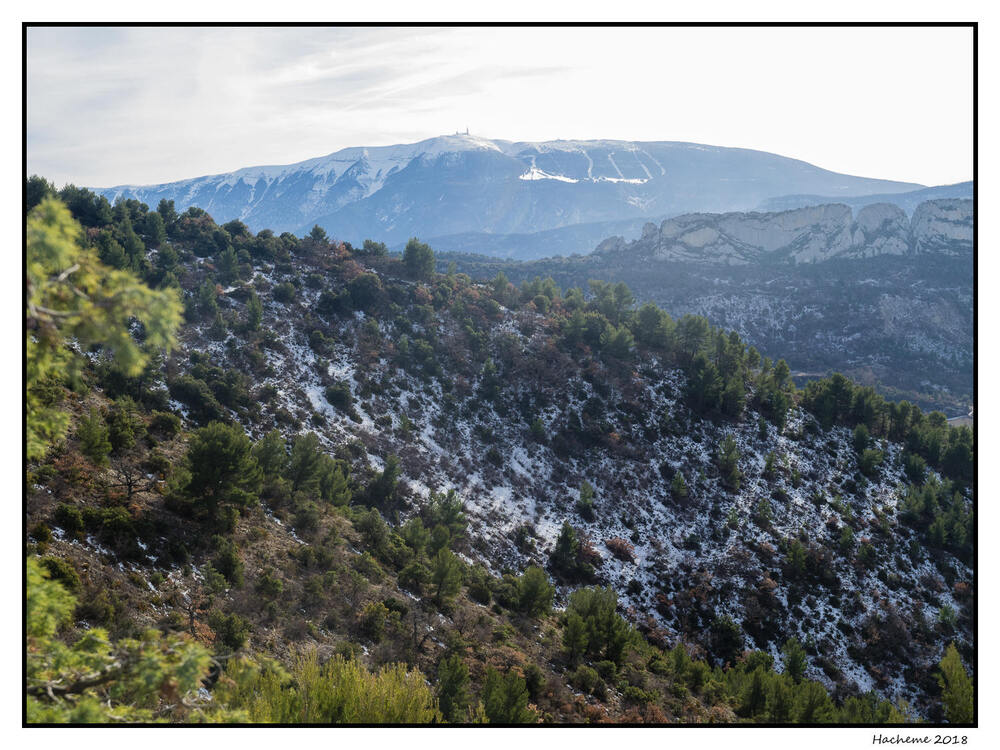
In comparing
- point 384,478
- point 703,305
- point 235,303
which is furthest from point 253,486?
point 703,305

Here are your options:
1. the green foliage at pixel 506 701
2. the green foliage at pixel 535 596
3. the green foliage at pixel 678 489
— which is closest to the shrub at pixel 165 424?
the green foliage at pixel 535 596

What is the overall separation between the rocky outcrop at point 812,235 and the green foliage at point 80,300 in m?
177

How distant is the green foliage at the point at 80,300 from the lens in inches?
198

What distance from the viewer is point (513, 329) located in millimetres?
53531

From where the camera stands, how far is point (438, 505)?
102ft

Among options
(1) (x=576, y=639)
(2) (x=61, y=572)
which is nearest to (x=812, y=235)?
(1) (x=576, y=639)

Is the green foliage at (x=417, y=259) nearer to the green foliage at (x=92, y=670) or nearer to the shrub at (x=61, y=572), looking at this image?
the shrub at (x=61, y=572)

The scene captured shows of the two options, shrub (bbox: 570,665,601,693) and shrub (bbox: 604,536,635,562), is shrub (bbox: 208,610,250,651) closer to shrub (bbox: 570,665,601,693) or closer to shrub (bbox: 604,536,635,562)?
shrub (bbox: 570,665,601,693)

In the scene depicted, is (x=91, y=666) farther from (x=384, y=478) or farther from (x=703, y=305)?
(x=703, y=305)

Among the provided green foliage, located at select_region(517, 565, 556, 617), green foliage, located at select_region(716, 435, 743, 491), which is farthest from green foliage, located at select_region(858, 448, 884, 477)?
green foliage, located at select_region(517, 565, 556, 617)

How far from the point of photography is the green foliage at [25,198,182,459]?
5039 millimetres

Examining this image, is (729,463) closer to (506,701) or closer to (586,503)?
(586,503)
